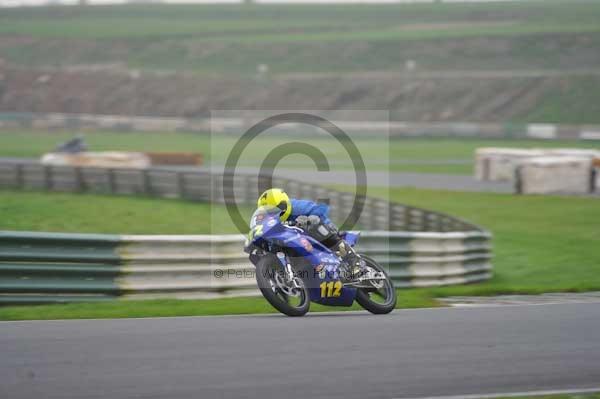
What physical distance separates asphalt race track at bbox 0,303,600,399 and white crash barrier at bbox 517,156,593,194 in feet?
64.5

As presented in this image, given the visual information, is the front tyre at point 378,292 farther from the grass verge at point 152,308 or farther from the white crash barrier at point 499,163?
the white crash barrier at point 499,163

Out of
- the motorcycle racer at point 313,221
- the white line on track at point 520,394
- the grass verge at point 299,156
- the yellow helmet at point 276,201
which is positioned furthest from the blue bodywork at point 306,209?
the grass verge at point 299,156

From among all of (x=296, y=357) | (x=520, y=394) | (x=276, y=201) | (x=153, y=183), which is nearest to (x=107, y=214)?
(x=153, y=183)

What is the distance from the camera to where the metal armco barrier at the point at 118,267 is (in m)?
10.5

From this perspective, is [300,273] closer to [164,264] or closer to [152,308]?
[152,308]

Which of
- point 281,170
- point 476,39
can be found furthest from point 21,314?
point 476,39

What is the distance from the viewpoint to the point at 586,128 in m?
48.9

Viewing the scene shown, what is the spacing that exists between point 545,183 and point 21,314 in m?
21.8

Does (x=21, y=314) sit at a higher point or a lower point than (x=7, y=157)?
lower

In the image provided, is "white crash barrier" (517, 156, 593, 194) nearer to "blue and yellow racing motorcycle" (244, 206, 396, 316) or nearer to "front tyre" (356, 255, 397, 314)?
"front tyre" (356, 255, 397, 314)

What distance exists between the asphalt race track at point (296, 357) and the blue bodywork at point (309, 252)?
0.47 m

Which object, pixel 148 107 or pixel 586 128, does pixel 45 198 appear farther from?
pixel 148 107

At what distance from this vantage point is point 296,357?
7543 mm

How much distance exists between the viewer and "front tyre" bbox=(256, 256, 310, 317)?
9445mm
